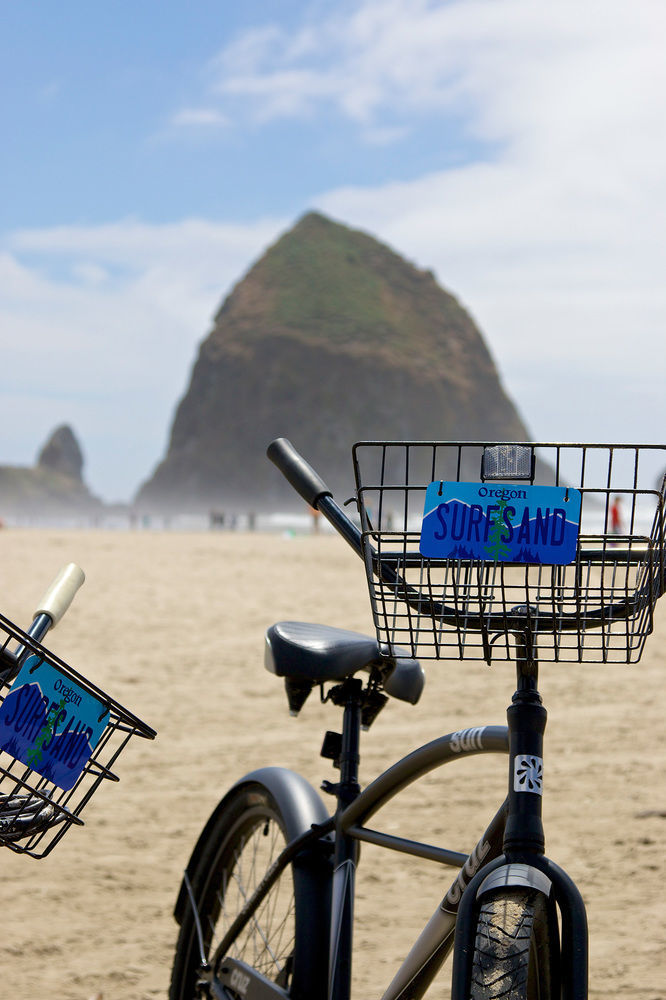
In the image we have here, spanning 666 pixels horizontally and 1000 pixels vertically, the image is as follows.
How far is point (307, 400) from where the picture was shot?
17488cm

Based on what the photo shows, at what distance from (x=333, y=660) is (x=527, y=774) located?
739mm

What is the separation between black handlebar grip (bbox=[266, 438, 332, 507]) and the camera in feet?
6.48

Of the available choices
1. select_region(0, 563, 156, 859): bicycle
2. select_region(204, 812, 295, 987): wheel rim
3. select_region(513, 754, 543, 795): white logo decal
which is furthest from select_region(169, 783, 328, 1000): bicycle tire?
select_region(513, 754, 543, 795): white logo decal

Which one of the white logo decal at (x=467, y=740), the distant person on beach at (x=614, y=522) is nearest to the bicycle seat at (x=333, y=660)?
the white logo decal at (x=467, y=740)

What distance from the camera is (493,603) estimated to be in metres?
1.48

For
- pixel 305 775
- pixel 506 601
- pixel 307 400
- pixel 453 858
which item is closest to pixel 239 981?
pixel 453 858

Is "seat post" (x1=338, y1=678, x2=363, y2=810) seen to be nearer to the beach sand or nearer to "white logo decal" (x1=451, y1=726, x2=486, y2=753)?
"white logo decal" (x1=451, y1=726, x2=486, y2=753)

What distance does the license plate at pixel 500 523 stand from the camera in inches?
58.7

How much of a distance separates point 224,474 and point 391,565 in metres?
169

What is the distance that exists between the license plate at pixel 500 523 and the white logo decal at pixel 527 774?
0.99 feet

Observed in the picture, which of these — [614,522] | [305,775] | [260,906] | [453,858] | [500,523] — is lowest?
[260,906]

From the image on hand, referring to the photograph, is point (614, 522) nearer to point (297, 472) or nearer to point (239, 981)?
point (297, 472)

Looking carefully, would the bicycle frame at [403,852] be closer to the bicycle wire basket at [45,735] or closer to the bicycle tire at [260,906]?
the bicycle tire at [260,906]

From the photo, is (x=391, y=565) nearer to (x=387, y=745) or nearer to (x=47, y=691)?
(x=47, y=691)
